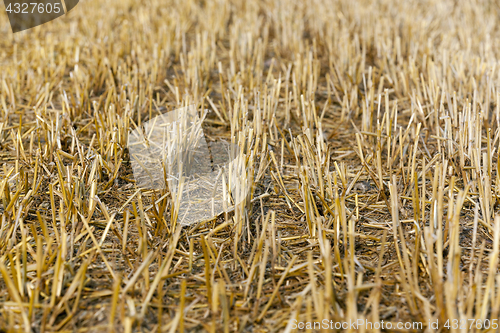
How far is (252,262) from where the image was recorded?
1.46 metres

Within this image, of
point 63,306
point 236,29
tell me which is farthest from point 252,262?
point 236,29

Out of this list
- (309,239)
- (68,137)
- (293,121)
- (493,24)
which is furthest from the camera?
(493,24)

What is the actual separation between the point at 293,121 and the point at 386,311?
142cm

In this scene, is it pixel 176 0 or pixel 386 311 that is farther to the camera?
pixel 176 0

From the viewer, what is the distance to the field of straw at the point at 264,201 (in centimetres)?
125

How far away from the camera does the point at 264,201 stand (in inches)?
71.7

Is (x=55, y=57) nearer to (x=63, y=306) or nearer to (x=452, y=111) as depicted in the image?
(x=63, y=306)

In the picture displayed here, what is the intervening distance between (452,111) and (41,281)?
192cm

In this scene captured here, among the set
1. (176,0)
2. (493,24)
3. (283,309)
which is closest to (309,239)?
(283,309)

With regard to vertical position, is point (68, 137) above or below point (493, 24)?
below

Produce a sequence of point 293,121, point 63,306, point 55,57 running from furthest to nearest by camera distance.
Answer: point 55,57
point 293,121
point 63,306

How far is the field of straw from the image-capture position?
1.25m

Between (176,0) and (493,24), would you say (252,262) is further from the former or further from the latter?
(176,0)

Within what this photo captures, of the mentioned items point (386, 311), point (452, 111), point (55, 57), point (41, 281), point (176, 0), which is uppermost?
point (176, 0)
